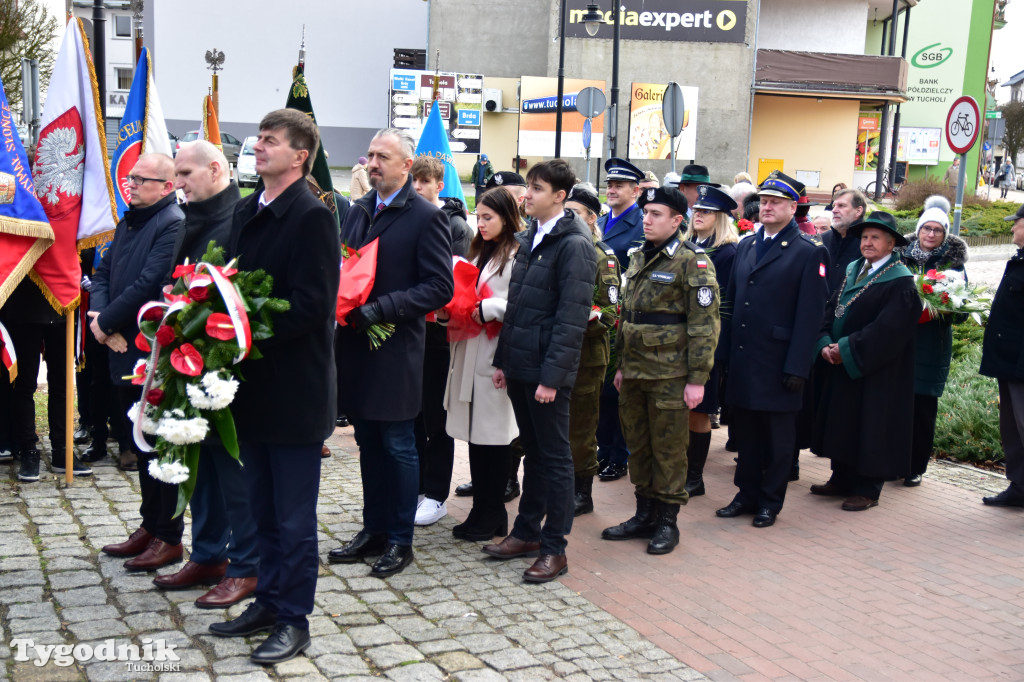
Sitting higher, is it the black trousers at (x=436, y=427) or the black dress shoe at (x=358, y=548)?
the black trousers at (x=436, y=427)

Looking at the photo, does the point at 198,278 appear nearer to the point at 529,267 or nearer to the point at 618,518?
the point at 529,267

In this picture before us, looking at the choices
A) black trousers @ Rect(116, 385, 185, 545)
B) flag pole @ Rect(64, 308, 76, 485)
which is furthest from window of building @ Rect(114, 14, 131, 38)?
black trousers @ Rect(116, 385, 185, 545)

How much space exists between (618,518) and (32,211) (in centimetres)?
420

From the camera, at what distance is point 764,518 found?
21.1 feet

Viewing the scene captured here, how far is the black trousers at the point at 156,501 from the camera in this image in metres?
5.00

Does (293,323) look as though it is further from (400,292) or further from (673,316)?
(673,316)

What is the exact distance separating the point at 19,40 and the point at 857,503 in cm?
1709

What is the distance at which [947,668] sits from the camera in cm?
439

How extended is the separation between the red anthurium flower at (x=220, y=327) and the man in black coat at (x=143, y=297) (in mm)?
1336

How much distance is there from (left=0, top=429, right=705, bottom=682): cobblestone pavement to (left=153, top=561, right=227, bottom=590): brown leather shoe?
0.14 feet

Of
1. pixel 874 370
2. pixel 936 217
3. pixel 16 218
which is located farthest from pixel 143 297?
pixel 936 217

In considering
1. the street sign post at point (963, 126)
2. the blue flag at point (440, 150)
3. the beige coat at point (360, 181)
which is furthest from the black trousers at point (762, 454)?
the street sign post at point (963, 126)

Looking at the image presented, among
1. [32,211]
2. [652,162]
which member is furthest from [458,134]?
[32,211]

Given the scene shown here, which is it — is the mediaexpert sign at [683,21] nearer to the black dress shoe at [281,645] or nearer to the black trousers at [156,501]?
the black trousers at [156,501]
